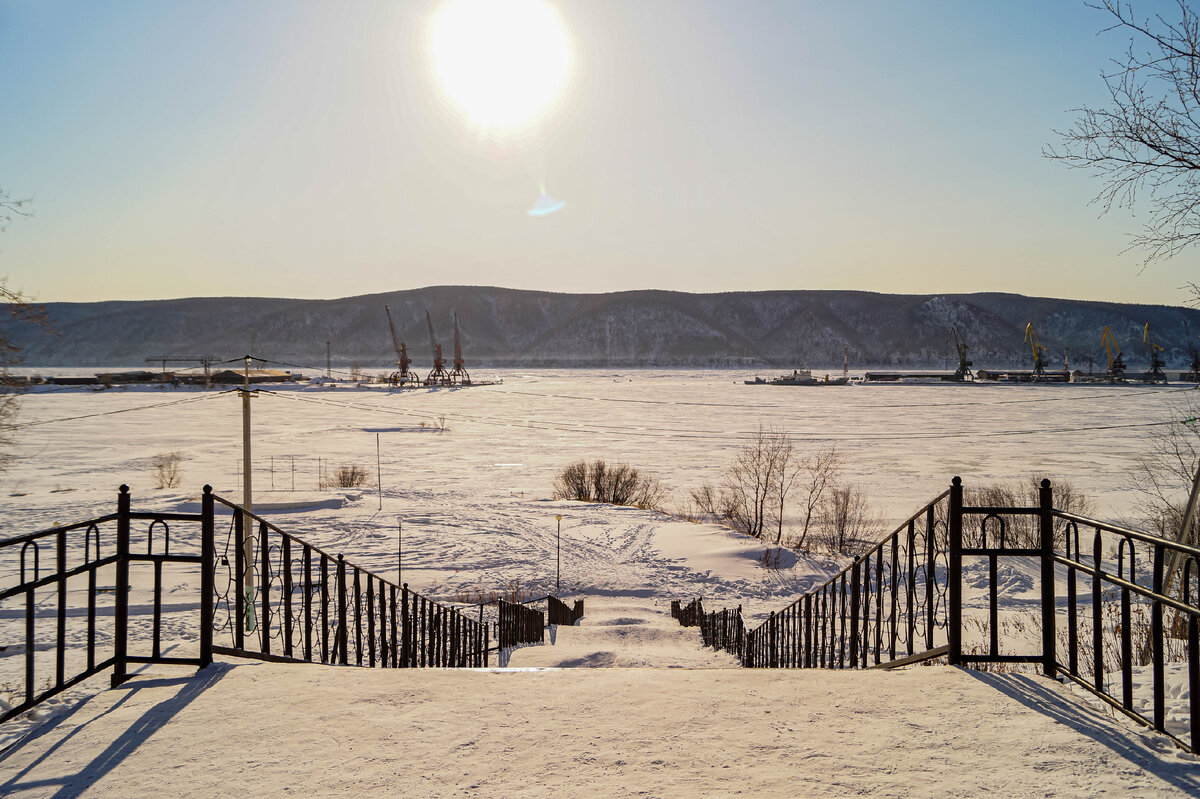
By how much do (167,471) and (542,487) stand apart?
1519cm

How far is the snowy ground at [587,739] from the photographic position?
3090 mm

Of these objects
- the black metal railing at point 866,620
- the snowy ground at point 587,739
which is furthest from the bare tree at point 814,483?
the snowy ground at point 587,739

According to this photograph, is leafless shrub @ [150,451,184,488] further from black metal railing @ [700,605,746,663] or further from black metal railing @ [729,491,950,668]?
black metal railing @ [729,491,950,668]

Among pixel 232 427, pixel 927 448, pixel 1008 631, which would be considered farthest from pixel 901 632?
pixel 232 427

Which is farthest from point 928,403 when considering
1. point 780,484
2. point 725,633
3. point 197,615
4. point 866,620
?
point 866,620

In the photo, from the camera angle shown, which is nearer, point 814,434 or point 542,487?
point 542,487

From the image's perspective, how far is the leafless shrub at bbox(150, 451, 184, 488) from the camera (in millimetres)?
27062

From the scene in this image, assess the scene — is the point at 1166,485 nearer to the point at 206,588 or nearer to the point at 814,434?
the point at 814,434

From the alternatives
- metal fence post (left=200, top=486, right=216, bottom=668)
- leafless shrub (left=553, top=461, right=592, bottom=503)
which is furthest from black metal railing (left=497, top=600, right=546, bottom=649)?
leafless shrub (left=553, top=461, right=592, bottom=503)

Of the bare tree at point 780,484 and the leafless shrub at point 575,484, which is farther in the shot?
the leafless shrub at point 575,484

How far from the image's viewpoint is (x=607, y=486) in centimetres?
2919

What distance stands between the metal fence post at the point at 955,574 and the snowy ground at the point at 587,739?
0.57 ft

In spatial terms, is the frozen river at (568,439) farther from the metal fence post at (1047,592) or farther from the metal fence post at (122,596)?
the metal fence post at (122,596)

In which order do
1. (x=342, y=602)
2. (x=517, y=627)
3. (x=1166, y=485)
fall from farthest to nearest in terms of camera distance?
(x=1166, y=485) < (x=517, y=627) < (x=342, y=602)
